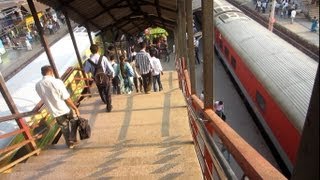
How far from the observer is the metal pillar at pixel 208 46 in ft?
11.6

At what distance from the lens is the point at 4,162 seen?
603 centimetres

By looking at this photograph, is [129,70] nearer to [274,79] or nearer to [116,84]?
[116,84]

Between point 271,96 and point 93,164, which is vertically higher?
point 93,164

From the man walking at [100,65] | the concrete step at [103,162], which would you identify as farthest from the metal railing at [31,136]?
the man walking at [100,65]

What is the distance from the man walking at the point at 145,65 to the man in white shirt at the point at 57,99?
Answer: 3.48 meters

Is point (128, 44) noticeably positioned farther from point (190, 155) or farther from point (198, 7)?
point (190, 155)

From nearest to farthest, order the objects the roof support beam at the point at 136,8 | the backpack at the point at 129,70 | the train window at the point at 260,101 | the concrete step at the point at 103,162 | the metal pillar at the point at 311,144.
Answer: the metal pillar at the point at 311,144, the concrete step at the point at 103,162, the backpack at the point at 129,70, the train window at the point at 260,101, the roof support beam at the point at 136,8

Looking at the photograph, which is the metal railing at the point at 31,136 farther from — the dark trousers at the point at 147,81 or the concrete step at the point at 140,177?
the dark trousers at the point at 147,81

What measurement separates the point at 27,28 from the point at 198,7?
14524 mm

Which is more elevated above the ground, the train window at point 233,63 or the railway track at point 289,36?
the train window at point 233,63

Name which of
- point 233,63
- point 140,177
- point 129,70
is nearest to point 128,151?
point 140,177

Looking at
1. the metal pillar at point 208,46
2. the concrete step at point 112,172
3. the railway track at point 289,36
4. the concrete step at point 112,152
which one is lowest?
the railway track at point 289,36

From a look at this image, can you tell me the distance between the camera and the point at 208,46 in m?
3.77

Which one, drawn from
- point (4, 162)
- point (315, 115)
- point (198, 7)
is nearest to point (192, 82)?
point (4, 162)
